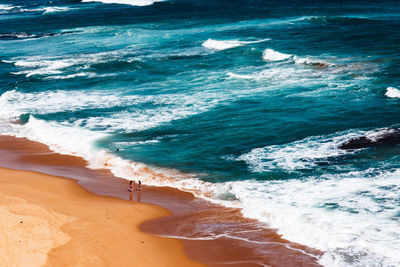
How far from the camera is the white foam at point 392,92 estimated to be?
110 ft

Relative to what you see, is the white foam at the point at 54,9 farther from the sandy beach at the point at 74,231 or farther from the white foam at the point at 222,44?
the sandy beach at the point at 74,231

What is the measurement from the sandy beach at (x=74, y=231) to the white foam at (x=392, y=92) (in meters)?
19.8

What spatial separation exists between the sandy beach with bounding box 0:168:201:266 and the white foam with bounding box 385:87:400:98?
65.0 feet

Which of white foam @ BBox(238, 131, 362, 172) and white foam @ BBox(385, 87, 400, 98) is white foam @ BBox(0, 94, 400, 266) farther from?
white foam @ BBox(385, 87, 400, 98)

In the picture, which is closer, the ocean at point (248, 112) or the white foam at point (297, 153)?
the ocean at point (248, 112)

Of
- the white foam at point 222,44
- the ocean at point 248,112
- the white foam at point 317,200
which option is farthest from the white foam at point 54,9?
the white foam at point 317,200

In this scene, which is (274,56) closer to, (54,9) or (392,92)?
(392,92)

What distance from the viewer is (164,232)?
1855 cm

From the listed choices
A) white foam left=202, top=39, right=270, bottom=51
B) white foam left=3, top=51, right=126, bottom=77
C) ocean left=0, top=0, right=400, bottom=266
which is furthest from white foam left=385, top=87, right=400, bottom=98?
white foam left=3, top=51, right=126, bottom=77

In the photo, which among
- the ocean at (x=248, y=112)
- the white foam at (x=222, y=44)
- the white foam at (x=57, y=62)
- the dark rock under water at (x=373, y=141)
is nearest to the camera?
the ocean at (x=248, y=112)

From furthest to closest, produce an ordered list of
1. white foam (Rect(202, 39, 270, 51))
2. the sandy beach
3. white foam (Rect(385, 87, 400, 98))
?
white foam (Rect(202, 39, 270, 51)) → white foam (Rect(385, 87, 400, 98)) → the sandy beach

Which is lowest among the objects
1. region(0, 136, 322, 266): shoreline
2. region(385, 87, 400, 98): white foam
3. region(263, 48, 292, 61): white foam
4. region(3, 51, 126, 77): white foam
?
region(0, 136, 322, 266): shoreline

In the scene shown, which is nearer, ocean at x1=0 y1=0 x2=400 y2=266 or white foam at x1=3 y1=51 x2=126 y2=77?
ocean at x1=0 y1=0 x2=400 y2=266

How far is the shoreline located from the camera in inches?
645
